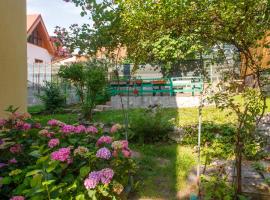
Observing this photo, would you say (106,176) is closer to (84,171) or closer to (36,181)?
(84,171)

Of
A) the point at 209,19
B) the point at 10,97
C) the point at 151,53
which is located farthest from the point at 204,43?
the point at 10,97

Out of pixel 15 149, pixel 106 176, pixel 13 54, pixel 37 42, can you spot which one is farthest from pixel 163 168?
pixel 37 42

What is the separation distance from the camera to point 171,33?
3270 millimetres

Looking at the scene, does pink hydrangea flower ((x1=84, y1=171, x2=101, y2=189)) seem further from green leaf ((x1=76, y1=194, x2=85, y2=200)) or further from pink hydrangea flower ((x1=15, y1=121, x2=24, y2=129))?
pink hydrangea flower ((x1=15, y1=121, x2=24, y2=129))

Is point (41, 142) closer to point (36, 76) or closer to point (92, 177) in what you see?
point (92, 177)

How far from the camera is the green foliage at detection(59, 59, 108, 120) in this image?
8.15 m

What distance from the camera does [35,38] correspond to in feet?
74.0

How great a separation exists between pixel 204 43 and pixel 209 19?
26 cm

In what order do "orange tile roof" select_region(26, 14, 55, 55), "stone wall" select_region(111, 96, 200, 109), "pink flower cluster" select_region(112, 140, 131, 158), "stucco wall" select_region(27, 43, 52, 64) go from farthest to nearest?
"orange tile roof" select_region(26, 14, 55, 55) < "stucco wall" select_region(27, 43, 52, 64) < "stone wall" select_region(111, 96, 200, 109) < "pink flower cluster" select_region(112, 140, 131, 158)

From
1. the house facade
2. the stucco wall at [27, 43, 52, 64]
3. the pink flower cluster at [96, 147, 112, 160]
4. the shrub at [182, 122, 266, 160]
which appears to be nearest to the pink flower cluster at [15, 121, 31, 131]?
the pink flower cluster at [96, 147, 112, 160]

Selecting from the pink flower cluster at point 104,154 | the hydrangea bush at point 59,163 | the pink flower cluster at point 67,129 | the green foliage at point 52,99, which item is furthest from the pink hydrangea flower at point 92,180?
the green foliage at point 52,99

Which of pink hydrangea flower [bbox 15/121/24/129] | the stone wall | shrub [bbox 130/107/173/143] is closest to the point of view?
pink hydrangea flower [bbox 15/121/24/129]

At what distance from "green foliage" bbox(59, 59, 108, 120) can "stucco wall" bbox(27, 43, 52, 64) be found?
486 inches

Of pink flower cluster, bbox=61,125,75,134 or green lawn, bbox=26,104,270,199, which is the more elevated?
pink flower cluster, bbox=61,125,75,134
